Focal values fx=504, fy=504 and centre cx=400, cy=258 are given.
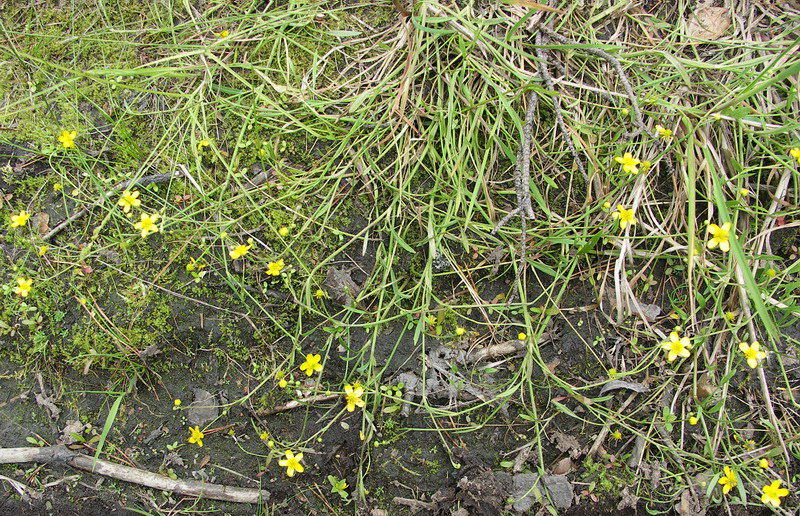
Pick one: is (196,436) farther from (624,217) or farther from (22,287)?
(624,217)

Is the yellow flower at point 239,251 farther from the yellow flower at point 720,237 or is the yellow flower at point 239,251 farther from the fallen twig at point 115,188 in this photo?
the yellow flower at point 720,237

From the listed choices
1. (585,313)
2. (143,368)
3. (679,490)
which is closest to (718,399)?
(679,490)

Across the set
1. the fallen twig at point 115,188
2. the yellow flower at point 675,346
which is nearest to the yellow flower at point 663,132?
the yellow flower at point 675,346

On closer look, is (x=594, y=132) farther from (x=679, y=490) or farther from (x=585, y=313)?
(x=679, y=490)

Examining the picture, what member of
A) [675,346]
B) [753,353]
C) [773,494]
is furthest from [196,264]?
[773,494]

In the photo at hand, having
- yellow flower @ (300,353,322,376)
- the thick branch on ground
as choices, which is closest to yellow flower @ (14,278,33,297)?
the thick branch on ground

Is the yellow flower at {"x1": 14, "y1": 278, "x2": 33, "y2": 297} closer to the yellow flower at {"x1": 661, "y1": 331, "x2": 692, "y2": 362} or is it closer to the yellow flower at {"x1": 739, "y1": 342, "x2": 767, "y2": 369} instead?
the yellow flower at {"x1": 661, "y1": 331, "x2": 692, "y2": 362}

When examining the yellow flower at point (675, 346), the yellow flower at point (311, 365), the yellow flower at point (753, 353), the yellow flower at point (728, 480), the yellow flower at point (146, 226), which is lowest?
the yellow flower at point (728, 480)
